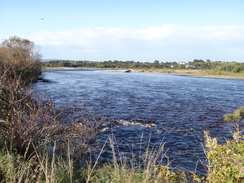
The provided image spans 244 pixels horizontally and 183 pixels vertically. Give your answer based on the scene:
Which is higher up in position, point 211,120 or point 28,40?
point 28,40

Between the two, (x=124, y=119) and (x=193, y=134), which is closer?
(x=193, y=134)

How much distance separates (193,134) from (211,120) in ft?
15.6

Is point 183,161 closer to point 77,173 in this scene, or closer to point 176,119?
point 77,173

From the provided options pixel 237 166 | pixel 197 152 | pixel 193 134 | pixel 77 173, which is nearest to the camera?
pixel 237 166

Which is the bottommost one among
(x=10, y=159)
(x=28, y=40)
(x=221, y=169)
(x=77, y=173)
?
(x=77, y=173)

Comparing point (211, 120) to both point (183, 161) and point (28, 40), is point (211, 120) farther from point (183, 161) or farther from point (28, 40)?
point (28, 40)

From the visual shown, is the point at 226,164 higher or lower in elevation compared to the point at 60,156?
higher

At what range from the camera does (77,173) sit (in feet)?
20.9

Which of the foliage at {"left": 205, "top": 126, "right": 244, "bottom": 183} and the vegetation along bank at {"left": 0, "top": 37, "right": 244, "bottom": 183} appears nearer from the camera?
the foliage at {"left": 205, "top": 126, "right": 244, "bottom": 183}

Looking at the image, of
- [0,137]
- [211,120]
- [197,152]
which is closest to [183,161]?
[197,152]

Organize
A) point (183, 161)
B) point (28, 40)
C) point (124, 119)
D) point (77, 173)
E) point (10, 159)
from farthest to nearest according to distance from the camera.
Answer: point (28, 40) < point (124, 119) < point (183, 161) < point (77, 173) < point (10, 159)

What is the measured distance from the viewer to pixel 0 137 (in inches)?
282

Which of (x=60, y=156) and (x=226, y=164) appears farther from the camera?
(x=60, y=156)

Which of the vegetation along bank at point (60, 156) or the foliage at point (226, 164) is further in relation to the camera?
the vegetation along bank at point (60, 156)
